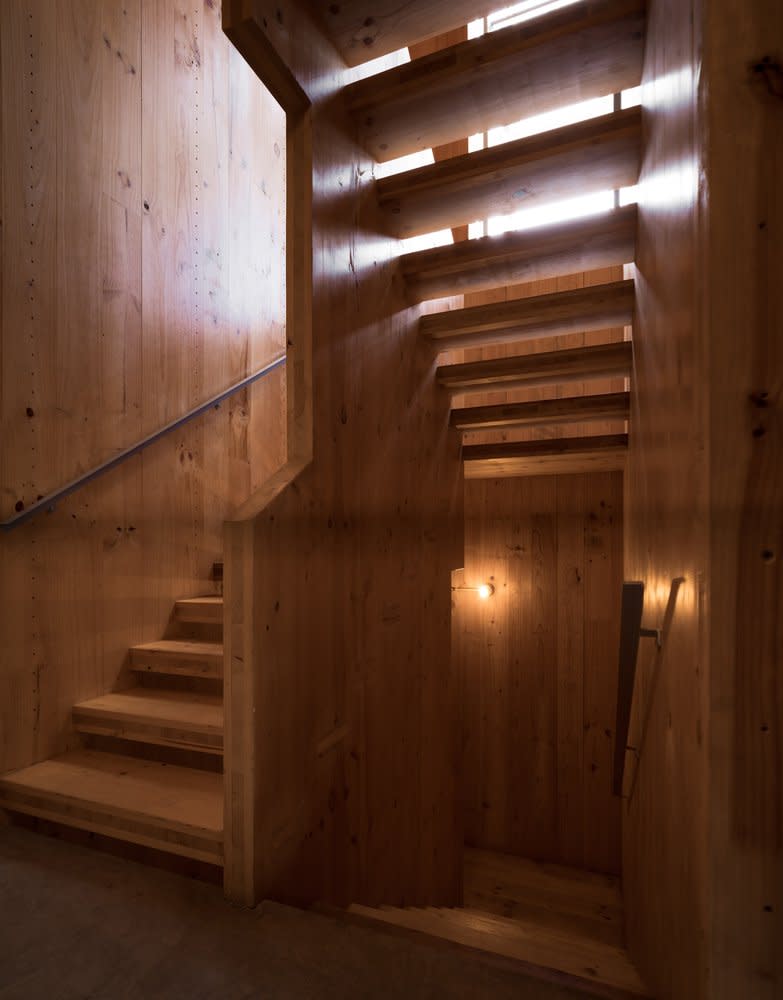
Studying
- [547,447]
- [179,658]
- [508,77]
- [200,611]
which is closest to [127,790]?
[179,658]

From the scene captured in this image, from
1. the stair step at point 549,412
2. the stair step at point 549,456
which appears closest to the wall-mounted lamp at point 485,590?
the stair step at point 549,456

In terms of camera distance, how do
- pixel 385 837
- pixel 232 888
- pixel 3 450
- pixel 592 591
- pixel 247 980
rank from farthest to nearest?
pixel 592 591 → pixel 385 837 → pixel 3 450 → pixel 232 888 → pixel 247 980

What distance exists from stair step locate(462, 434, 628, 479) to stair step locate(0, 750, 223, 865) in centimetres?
256

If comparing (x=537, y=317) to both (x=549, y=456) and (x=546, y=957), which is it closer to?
(x=549, y=456)

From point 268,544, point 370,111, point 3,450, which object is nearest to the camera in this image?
point 268,544

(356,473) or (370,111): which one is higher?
(370,111)

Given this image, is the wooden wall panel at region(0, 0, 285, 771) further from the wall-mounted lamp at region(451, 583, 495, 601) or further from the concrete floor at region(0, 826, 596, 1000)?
the wall-mounted lamp at region(451, 583, 495, 601)

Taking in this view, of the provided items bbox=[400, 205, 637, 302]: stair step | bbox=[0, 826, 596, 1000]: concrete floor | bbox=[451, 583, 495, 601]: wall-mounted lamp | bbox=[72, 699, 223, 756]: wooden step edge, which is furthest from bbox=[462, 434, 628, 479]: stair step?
bbox=[0, 826, 596, 1000]: concrete floor

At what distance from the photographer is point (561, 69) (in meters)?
1.88

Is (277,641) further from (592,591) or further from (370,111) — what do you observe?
(592,591)

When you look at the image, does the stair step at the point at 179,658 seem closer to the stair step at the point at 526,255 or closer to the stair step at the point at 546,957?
the stair step at the point at 546,957

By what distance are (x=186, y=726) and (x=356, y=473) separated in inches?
43.2

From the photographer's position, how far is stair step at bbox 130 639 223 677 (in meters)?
2.33

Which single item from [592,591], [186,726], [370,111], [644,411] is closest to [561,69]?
[370,111]
